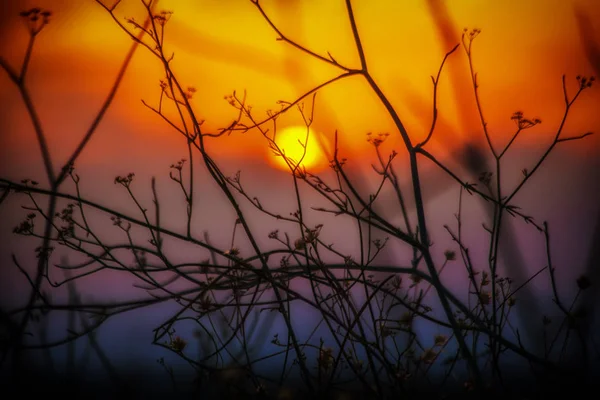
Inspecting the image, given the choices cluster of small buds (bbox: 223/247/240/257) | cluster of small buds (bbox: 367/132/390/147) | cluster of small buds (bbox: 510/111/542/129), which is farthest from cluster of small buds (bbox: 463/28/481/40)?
cluster of small buds (bbox: 223/247/240/257)

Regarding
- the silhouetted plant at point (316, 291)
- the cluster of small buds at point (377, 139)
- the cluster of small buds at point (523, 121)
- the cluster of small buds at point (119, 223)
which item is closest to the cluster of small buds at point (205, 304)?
the silhouetted plant at point (316, 291)

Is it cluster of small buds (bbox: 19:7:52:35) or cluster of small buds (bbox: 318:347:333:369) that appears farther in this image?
cluster of small buds (bbox: 19:7:52:35)

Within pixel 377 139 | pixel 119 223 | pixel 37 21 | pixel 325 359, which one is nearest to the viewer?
pixel 325 359

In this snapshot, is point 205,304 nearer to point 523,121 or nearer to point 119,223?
point 119,223

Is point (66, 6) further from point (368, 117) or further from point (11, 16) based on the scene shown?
point (368, 117)

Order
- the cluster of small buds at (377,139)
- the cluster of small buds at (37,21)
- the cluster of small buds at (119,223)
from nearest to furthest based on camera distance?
the cluster of small buds at (377,139) < the cluster of small buds at (119,223) < the cluster of small buds at (37,21)

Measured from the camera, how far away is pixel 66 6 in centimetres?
229

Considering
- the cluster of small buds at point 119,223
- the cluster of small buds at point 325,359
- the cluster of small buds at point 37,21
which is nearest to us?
the cluster of small buds at point 325,359

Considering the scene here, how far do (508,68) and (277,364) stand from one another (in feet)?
4.93

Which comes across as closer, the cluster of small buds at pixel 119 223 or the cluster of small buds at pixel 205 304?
the cluster of small buds at pixel 205 304

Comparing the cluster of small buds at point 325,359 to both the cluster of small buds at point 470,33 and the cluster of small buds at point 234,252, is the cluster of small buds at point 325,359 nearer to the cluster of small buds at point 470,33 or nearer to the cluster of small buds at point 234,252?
the cluster of small buds at point 234,252

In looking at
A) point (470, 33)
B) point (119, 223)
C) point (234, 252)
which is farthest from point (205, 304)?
point (470, 33)

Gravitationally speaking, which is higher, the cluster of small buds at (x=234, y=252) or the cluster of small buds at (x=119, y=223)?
the cluster of small buds at (x=119, y=223)

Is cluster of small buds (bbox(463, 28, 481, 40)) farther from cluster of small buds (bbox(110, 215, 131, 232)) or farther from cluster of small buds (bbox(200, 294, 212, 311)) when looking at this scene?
cluster of small buds (bbox(110, 215, 131, 232))
